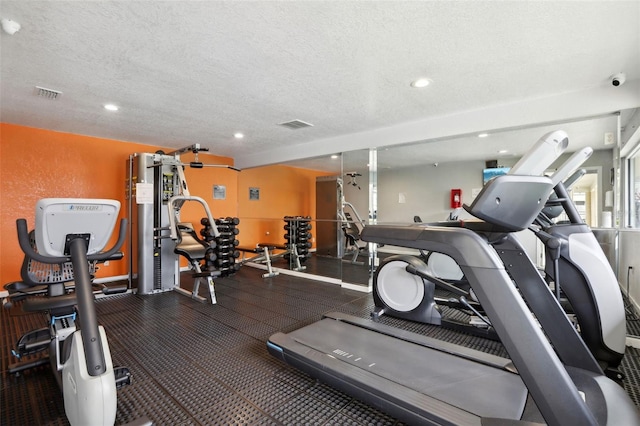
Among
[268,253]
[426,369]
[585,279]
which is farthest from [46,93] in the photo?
[585,279]

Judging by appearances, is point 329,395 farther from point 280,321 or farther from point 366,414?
point 280,321

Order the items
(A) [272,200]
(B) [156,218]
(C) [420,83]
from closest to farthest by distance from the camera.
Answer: (C) [420,83] → (B) [156,218] → (A) [272,200]

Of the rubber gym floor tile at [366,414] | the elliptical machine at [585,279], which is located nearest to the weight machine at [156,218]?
the rubber gym floor tile at [366,414]

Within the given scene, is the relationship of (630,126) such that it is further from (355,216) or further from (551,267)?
(355,216)

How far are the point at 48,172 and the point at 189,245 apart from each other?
2.44 m

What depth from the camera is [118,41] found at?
6.77ft

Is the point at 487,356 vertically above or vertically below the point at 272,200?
below

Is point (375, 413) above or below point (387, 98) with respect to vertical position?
below

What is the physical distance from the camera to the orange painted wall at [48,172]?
3.99m

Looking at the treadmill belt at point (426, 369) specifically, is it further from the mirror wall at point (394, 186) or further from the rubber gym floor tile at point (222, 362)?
the mirror wall at point (394, 186)

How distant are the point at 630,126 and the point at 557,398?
121 inches

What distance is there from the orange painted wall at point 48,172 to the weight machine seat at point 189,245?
65.2 inches

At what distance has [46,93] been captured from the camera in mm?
2926

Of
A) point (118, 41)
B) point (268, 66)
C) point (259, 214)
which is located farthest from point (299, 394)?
point (259, 214)
